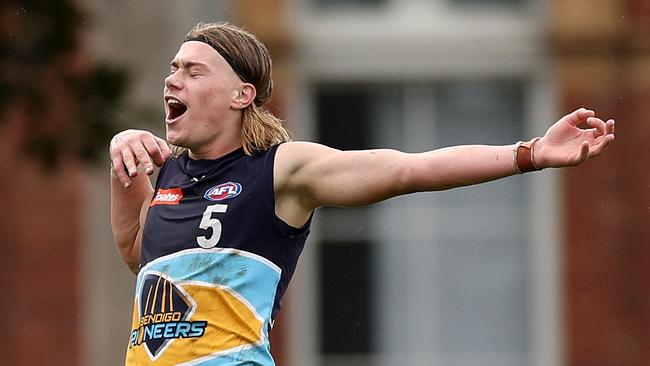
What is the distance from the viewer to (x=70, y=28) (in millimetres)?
13000

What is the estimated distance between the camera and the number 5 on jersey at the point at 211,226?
6695 millimetres

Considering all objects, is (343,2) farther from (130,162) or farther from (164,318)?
(164,318)

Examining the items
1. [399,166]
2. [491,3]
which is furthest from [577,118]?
[491,3]

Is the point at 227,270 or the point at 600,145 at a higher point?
the point at 600,145

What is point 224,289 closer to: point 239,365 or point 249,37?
point 239,365

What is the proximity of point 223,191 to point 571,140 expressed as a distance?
1.12 meters

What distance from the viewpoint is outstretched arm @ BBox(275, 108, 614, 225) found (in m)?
6.51

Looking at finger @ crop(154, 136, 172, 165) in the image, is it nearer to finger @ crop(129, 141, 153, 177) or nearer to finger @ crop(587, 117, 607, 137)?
finger @ crop(129, 141, 153, 177)

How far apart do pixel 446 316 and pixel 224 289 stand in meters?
11.7

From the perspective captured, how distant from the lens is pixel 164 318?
6660mm

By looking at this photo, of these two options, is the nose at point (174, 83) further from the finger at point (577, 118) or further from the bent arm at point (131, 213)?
Result: the finger at point (577, 118)

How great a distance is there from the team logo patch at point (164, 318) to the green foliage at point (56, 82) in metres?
6.18

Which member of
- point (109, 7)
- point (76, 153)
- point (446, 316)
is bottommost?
point (446, 316)

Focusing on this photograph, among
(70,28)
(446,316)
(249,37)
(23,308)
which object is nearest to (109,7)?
(70,28)
